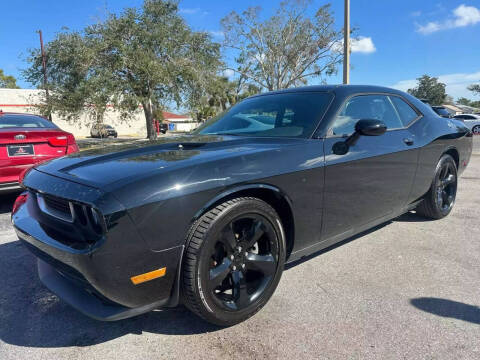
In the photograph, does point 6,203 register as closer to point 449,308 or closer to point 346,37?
point 449,308

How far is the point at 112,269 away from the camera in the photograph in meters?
1.66

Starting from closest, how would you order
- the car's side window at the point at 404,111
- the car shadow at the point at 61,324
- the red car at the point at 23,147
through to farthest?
the car shadow at the point at 61,324
the car's side window at the point at 404,111
the red car at the point at 23,147

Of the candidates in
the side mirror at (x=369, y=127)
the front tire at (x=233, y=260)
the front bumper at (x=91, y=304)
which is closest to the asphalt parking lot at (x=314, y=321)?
the front tire at (x=233, y=260)

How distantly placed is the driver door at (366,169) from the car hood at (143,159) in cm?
44

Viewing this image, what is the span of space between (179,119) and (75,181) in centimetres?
7817

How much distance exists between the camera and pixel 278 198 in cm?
227

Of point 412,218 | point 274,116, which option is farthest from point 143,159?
point 412,218

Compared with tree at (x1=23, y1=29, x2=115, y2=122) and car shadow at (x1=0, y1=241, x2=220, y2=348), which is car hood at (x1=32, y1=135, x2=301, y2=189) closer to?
car shadow at (x1=0, y1=241, x2=220, y2=348)

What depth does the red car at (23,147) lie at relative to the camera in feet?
14.1

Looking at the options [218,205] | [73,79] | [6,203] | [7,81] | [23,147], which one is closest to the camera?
[218,205]

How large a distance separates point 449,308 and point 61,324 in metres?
2.52

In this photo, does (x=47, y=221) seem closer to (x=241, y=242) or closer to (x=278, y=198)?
(x=241, y=242)

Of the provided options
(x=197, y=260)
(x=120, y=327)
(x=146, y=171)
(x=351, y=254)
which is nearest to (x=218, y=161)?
(x=146, y=171)

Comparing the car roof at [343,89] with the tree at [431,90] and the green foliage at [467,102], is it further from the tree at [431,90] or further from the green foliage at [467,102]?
the green foliage at [467,102]
